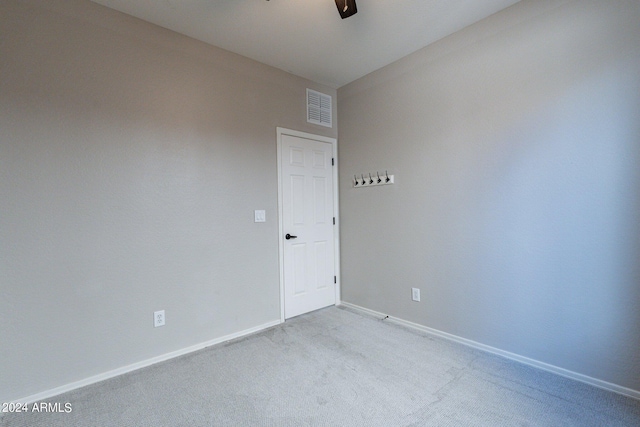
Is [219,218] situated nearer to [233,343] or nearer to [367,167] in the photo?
[233,343]

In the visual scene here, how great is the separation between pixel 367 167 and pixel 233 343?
222cm

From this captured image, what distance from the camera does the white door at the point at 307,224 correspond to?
3061 millimetres

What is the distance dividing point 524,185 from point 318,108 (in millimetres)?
2212

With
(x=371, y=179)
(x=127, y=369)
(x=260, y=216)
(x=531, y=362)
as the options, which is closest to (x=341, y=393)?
(x=531, y=362)

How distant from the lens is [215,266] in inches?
101

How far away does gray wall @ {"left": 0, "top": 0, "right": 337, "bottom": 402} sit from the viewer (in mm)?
1795

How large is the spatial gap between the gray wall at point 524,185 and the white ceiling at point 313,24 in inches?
8.3

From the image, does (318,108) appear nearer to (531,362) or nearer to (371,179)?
(371,179)

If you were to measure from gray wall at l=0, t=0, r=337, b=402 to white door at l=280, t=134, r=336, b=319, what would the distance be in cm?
27

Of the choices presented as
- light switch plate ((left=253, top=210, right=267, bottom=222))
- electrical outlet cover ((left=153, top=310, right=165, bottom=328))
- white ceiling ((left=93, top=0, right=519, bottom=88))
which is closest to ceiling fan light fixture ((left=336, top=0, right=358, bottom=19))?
white ceiling ((left=93, top=0, right=519, bottom=88))

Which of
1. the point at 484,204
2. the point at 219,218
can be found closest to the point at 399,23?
the point at 484,204

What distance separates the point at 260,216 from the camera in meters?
2.87

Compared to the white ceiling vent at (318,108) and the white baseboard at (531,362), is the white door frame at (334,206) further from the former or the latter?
the white baseboard at (531,362)

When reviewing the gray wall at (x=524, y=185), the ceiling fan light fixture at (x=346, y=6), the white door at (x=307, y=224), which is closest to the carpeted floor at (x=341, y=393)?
the gray wall at (x=524, y=185)
